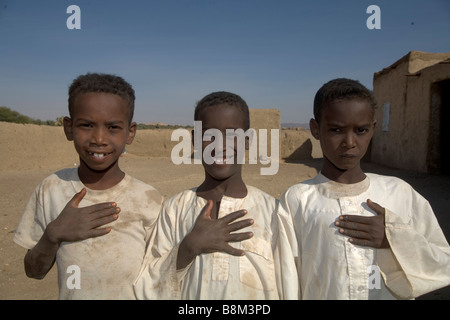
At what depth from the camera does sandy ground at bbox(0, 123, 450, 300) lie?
9.98ft

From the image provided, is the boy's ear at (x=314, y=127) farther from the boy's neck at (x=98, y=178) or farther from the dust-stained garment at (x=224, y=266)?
the boy's neck at (x=98, y=178)

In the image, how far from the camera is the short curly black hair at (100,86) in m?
1.71

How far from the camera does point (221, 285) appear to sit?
153 centimetres

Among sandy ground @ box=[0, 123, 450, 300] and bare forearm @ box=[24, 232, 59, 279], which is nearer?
bare forearm @ box=[24, 232, 59, 279]

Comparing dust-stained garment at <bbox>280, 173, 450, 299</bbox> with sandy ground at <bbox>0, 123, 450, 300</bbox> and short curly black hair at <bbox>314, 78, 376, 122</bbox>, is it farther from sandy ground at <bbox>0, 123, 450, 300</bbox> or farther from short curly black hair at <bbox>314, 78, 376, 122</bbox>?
sandy ground at <bbox>0, 123, 450, 300</bbox>

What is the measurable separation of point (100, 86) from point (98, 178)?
0.48 meters

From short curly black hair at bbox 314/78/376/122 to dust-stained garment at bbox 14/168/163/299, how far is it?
3.32 feet

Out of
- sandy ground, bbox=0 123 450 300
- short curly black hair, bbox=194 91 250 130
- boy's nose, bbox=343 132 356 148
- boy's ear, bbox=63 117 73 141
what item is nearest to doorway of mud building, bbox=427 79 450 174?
sandy ground, bbox=0 123 450 300

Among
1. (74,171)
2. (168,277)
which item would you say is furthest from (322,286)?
(74,171)

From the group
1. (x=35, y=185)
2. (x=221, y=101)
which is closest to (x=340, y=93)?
(x=221, y=101)

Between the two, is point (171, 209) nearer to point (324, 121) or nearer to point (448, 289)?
point (324, 121)

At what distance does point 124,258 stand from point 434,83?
9.77 meters

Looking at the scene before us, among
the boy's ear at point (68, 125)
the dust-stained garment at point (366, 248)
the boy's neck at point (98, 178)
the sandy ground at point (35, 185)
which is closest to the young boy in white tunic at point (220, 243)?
the dust-stained garment at point (366, 248)

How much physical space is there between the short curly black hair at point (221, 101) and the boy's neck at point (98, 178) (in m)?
0.55
